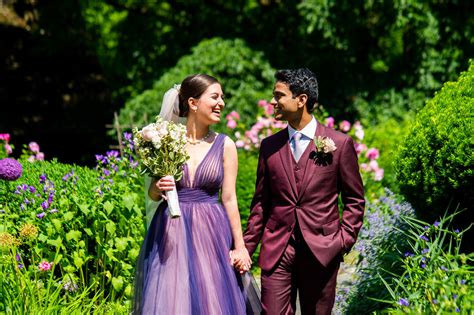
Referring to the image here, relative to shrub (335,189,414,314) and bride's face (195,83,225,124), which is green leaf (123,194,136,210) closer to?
bride's face (195,83,225,124)

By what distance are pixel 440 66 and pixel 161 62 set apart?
17.8ft

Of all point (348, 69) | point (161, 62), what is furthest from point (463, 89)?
point (161, 62)

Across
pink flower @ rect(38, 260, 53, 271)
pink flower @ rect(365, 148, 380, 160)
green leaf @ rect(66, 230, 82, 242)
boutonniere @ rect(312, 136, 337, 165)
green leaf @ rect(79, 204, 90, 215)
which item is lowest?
pink flower @ rect(38, 260, 53, 271)

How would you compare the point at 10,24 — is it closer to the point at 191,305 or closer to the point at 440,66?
the point at 440,66

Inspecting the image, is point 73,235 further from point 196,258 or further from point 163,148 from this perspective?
point 163,148

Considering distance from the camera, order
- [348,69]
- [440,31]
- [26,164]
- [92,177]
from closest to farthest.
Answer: [92,177], [26,164], [440,31], [348,69]

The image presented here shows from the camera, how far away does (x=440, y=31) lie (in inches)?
453

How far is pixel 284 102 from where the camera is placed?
3.95m

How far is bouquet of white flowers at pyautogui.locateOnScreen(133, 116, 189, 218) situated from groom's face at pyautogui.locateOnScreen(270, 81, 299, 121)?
1.92 ft

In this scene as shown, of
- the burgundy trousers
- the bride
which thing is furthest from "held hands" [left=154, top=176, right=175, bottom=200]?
the burgundy trousers

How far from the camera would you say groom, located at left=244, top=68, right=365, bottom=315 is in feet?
12.9

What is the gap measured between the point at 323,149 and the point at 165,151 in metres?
0.93

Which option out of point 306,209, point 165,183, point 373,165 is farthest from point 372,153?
point 165,183

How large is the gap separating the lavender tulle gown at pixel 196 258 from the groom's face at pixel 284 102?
1.45ft
